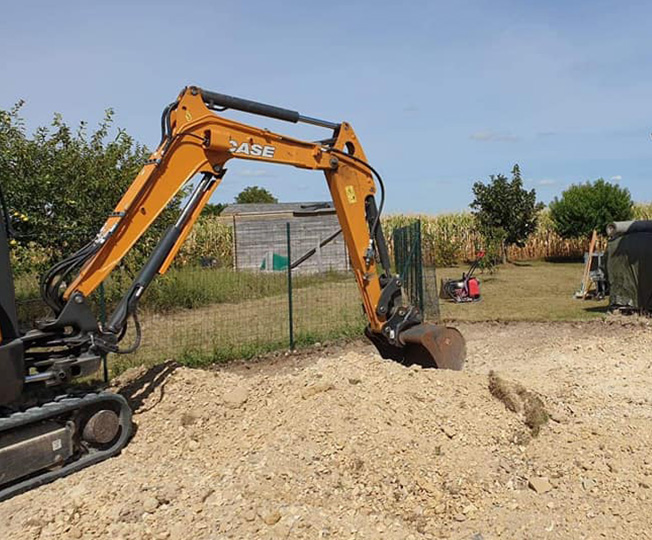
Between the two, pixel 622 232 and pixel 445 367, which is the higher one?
pixel 622 232

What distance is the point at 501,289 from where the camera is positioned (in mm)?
20172

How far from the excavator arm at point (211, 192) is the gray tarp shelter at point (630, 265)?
304 inches

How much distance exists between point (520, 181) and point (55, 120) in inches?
882

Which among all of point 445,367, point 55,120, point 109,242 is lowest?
point 445,367

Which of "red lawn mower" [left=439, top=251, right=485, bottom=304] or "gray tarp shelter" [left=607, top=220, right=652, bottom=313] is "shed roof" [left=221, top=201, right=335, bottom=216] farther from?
"gray tarp shelter" [left=607, top=220, right=652, bottom=313]

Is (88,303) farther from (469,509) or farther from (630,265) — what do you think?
(630,265)

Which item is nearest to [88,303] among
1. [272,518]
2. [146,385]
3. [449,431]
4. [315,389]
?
[146,385]

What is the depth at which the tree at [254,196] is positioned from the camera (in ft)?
262

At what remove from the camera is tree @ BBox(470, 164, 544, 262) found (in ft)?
97.5

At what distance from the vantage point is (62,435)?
5.18m

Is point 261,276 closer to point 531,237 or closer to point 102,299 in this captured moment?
point 102,299

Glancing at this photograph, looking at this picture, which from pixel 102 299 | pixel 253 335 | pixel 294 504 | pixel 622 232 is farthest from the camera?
pixel 622 232

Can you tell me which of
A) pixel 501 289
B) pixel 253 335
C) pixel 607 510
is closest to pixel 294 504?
pixel 607 510

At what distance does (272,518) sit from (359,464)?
0.97 m
